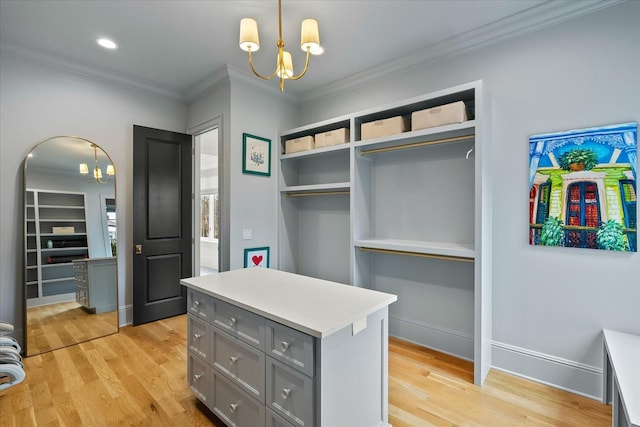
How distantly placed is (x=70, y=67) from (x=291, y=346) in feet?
11.9

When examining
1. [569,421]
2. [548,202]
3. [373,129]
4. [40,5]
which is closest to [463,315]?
[569,421]

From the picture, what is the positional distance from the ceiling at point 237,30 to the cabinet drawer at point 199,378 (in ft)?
8.38

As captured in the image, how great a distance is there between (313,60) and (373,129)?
3.22 feet

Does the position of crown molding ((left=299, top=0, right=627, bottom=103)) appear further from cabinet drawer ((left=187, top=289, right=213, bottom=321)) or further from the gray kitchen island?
cabinet drawer ((left=187, top=289, right=213, bottom=321))

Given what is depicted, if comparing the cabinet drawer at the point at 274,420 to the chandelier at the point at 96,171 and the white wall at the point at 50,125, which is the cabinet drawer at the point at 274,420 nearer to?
the white wall at the point at 50,125

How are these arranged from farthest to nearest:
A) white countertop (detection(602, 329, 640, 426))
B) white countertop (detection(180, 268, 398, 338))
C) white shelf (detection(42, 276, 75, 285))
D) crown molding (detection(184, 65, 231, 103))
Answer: crown molding (detection(184, 65, 231, 103)) < white shelf (detection(42, 276, 75, 285)) < white countertop (detection(180, 268, 398, 338)) < white countertop (detection(602, 329, 640, 426))

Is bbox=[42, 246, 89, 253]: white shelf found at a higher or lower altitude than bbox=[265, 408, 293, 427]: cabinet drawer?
higher

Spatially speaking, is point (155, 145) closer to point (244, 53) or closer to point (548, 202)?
point (244, 53)

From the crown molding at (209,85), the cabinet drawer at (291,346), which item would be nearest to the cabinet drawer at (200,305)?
the cabinet drawer at (291,346)

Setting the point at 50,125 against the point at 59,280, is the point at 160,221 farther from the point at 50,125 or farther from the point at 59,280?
the point at 50,125

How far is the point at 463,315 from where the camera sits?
2693mm

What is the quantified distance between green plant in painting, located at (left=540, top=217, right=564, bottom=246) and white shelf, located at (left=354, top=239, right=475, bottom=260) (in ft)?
1.64

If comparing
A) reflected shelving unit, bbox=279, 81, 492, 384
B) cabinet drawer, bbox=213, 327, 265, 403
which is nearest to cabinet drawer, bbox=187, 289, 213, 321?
cabinet drawer, bbox=213, 327, 265, 403

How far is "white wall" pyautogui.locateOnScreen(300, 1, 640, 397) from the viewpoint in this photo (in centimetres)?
202
